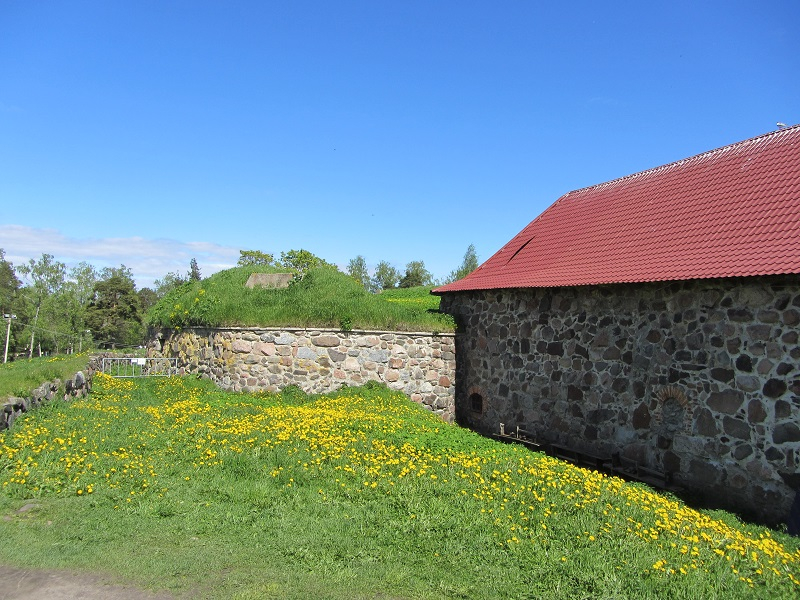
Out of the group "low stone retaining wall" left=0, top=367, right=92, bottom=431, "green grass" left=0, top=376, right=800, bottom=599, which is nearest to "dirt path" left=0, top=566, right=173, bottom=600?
"green grass" left=0, top=376, right=800, bottom=599

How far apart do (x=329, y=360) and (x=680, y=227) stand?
28.1 feet

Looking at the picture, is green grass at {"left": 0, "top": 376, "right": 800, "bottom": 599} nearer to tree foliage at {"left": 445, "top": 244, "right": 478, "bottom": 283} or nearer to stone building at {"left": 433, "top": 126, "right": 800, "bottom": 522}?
stone building at {"left": 433, "top": 126, "right": 800, "bottom": 522}

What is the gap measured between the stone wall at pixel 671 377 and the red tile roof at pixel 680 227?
37 centimetres

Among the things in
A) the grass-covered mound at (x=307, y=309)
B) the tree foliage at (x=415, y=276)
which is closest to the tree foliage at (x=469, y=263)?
the tree foliage at (x=415, y=276)

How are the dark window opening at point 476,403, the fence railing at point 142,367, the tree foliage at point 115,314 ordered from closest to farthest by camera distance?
the dark window opening at point 476,403 → the fence railing at point 142,367 → the tree foliage at point 115,314

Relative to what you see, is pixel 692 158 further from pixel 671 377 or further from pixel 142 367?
pixel 142 367

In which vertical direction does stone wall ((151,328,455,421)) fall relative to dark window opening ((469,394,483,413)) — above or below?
above

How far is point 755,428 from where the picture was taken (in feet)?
26.0

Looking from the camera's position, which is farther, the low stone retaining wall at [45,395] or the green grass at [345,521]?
the low stone retaining wall at [45,395]

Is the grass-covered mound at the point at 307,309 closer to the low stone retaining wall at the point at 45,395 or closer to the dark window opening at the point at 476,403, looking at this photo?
the dark window opening at the point at 476,403

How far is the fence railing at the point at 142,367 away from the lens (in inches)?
630

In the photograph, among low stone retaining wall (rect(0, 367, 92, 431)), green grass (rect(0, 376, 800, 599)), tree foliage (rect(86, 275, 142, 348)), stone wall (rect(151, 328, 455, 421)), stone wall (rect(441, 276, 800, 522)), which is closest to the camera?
A: green grass (rect(0, 376, 800, 599))

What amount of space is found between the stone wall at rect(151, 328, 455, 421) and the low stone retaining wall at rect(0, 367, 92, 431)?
3121 millimetres

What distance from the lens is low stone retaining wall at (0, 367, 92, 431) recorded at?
29.0ft
